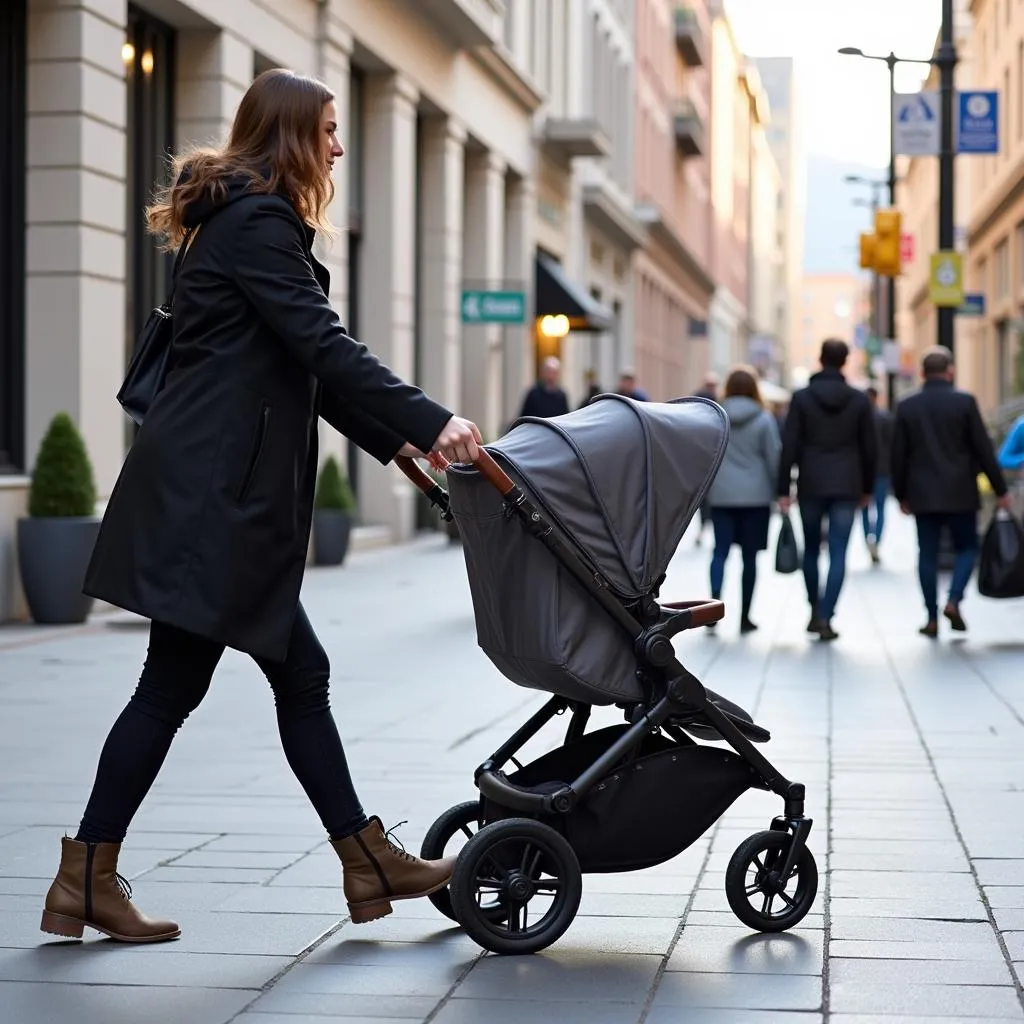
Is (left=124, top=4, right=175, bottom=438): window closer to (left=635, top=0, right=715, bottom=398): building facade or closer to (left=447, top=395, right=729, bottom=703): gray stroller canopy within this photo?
(left=447, top=395, right=729, bottom=703): gray stroller canopy

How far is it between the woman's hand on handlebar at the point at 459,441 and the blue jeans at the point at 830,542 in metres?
8.69

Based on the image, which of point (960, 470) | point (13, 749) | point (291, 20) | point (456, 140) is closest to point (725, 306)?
point (456, 140)

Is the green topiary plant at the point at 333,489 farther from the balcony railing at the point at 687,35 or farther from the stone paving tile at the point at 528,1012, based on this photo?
the balcony railing at the point at 687,35

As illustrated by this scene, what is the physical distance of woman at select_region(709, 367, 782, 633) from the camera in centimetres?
1330

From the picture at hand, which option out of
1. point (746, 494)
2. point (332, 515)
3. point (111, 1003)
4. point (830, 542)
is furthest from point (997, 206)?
point (111, 1003)

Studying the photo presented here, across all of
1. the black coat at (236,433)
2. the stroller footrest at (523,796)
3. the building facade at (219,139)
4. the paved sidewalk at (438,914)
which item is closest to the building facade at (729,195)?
the building facade at (219,139)

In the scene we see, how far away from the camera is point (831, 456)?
12969 mm

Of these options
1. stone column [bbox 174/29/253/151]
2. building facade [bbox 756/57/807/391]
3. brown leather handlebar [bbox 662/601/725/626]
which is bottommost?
brown leather handlebar [bbox 662/601/725/626]

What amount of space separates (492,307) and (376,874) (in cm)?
2091

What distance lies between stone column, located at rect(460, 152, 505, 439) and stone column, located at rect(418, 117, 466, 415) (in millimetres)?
1937

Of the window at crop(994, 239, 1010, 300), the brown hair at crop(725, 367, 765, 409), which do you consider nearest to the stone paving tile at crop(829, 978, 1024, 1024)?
the brown hair at crop(725, 367, 765, 409)

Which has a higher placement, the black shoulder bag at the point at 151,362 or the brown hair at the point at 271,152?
the brown hair at the point at 271,152

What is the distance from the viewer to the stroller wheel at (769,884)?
15.3 ft

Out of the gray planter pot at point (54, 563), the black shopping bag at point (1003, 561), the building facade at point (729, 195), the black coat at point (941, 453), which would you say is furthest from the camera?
the building facade at point (729, 195)
